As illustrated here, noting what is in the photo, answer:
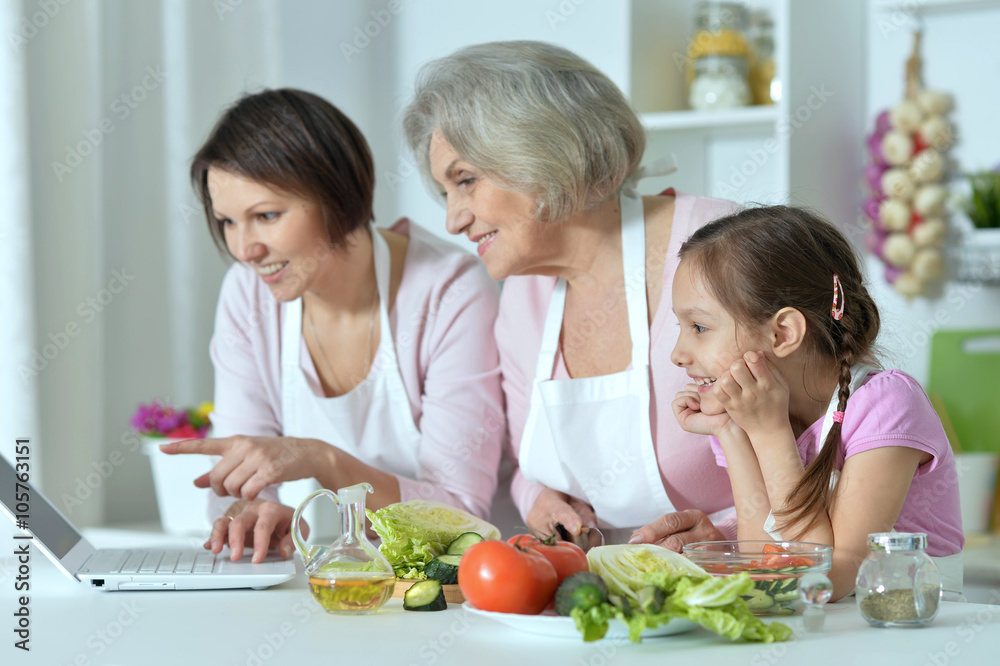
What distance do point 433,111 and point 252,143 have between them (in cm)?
29

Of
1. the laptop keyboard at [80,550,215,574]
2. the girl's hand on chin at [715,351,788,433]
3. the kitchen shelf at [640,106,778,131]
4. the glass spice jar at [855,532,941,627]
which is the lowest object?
the laptop keyboard at [80,550,215,574]

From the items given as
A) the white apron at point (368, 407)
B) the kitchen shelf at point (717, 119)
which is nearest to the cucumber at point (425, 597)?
the white apron at point (368, 407)

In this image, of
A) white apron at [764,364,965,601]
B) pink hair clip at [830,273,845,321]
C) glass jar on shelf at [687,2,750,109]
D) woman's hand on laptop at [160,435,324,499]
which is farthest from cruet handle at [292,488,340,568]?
glass jar on shelf at [687,2,750,109]

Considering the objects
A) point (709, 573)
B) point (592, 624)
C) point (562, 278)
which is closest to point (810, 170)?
point (562, 278)

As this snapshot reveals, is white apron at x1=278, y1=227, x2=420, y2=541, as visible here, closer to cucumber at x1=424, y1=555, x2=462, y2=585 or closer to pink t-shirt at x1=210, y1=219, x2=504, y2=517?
pink t-shirt at x1=210, y1=219, x2=504, y2=517

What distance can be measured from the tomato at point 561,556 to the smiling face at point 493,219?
654 mm

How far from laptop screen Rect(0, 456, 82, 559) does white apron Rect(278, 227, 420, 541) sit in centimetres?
56

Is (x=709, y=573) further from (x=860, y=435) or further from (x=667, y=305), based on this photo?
(x=667, y=305)

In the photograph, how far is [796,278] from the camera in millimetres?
1174

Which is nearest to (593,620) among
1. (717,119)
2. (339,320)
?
(339,320)

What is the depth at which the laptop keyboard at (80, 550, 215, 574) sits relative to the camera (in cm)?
109

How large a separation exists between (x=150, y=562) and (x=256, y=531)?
13 centimetres

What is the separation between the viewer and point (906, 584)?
0.82m

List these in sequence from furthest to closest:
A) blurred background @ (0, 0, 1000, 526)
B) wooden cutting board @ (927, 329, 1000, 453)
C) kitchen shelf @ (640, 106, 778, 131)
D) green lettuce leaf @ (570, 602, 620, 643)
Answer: wooden cutting board @ (927, 329, 1000, 453)
kitchen shelf @ (640, 106, 778, 131)
blurred background @ (0, 0, 1000, 526)
green lettuce leaf @ (570, 602, 620, 643)
